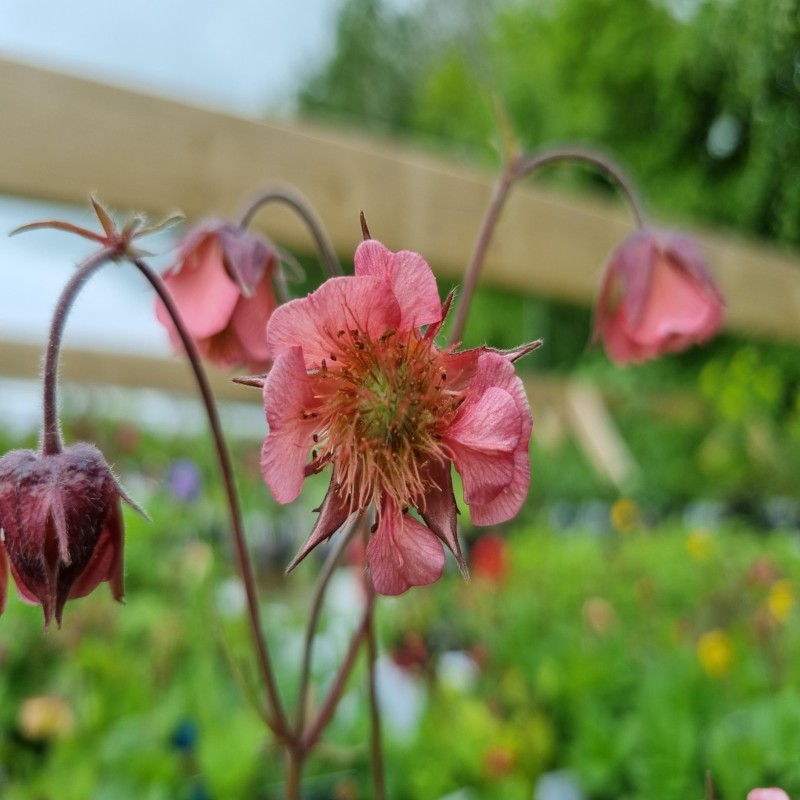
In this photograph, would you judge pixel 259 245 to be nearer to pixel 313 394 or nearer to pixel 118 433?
pixel 313 394

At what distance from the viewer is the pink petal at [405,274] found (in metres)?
0.32

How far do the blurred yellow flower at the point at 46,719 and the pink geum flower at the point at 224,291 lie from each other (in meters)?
0.76

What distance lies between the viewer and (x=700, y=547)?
1.68 metres

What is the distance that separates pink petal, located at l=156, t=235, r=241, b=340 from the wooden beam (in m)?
0.90

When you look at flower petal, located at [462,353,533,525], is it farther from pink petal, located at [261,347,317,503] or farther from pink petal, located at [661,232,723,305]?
pink petal, located at [661,232,723,305]

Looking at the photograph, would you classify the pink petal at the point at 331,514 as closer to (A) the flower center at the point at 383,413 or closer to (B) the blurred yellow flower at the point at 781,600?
(A) the flower center at the point at 383,413

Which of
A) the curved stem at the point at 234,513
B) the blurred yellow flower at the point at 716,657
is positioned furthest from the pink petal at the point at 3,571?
the blurred yellow flower at the point at 716,657

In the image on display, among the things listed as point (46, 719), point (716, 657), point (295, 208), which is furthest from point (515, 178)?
point (46, 719)

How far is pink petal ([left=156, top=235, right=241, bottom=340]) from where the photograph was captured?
1.68 feet

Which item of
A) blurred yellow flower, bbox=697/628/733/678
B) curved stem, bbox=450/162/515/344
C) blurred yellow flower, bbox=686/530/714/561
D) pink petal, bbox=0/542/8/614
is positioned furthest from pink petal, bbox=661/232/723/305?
blurred yellow flower, bbox=686/530/714/561

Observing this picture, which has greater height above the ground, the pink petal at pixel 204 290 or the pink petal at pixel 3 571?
the pink petal at pixel 204 290

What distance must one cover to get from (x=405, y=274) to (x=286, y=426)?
0.08 meters

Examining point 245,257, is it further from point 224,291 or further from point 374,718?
point 374,718

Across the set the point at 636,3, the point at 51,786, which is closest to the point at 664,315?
the point at 51,786
